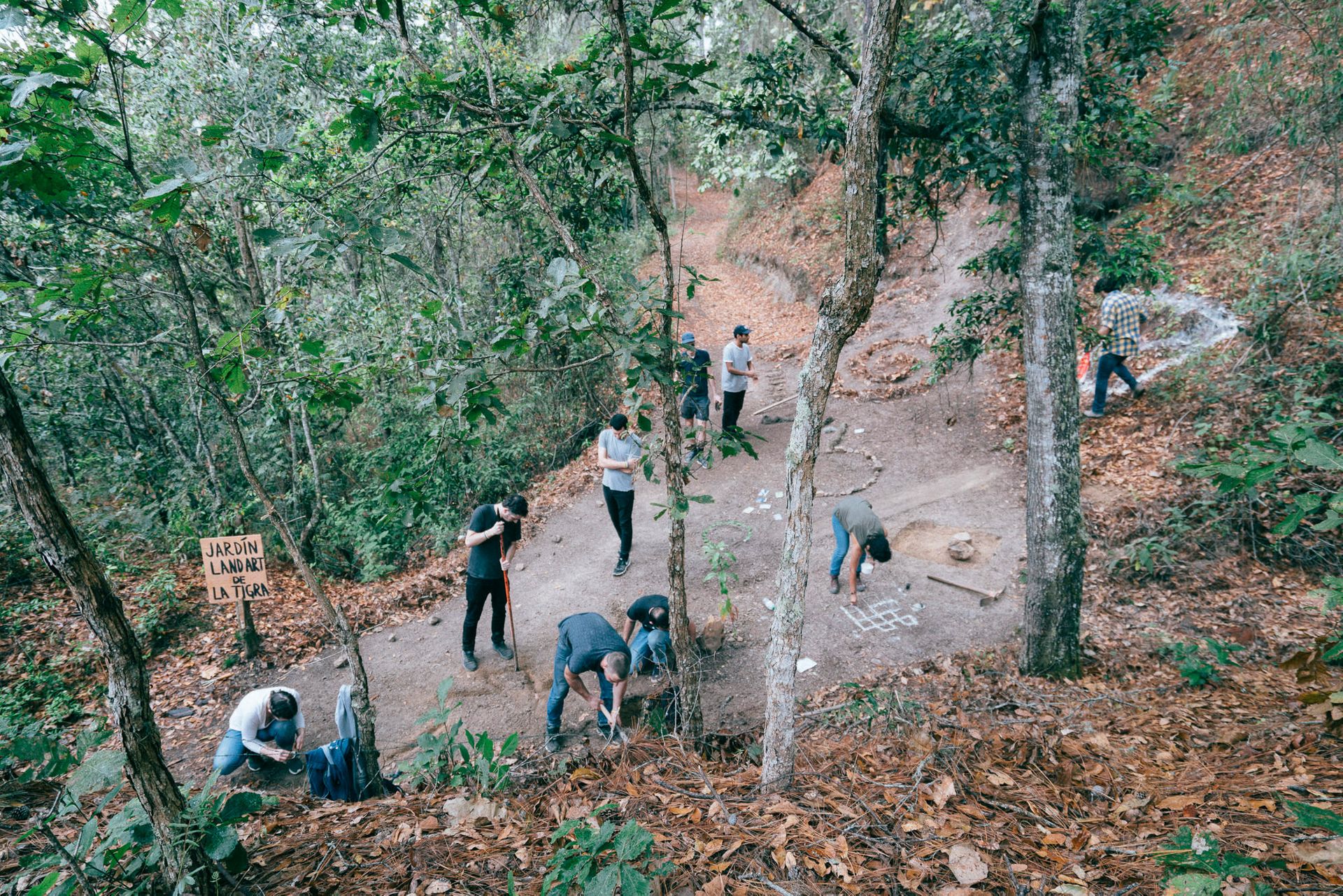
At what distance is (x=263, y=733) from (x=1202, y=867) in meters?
5.97

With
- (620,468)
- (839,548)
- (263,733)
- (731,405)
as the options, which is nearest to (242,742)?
(263,733)

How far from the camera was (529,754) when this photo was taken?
5.08 meters

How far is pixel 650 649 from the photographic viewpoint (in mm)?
5398

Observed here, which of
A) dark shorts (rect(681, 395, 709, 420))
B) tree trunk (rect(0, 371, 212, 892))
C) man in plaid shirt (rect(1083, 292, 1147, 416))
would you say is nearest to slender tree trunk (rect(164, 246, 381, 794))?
tree trunk (rect(0, 371, 212, 892))

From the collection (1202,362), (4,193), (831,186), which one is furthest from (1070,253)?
(831,186)

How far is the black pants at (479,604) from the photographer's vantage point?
20.0 ft

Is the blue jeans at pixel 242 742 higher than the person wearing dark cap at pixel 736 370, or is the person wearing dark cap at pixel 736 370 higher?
the person wearing dark cap at pixel 736 370

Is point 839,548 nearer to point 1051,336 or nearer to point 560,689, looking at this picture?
point 1051,336

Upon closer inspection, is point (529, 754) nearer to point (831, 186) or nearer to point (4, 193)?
point (4, 193)

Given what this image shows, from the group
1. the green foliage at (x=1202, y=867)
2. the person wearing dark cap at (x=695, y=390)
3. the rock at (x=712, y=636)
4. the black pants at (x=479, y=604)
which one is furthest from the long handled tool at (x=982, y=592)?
the black pants at (x=479, y=604)

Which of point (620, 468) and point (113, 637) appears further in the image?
point (620, 468)

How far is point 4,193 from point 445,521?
7.58 meters

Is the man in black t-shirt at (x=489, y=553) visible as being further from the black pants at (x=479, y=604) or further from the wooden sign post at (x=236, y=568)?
the wooden sign post at (x=236, y=568)

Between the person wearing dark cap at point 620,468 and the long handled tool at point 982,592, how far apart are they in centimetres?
377
